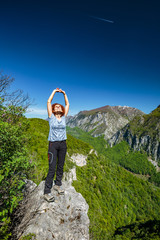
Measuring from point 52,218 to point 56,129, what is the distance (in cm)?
336

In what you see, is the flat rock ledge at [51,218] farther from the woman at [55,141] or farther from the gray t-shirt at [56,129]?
the gray t-shirt at [56,129]

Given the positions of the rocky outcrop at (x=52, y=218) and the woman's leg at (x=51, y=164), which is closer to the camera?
the rocky outcrop at (x=52, y=218)

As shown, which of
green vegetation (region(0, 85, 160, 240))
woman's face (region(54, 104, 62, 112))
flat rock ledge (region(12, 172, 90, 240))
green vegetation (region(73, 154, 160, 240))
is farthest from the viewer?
green vegetation (region(73, 154, 160, 240))

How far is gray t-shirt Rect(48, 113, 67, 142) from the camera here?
16.1 ft

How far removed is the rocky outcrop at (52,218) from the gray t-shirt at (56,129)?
8.65 ft

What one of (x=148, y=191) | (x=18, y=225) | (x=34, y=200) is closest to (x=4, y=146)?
(x=34, y=200)

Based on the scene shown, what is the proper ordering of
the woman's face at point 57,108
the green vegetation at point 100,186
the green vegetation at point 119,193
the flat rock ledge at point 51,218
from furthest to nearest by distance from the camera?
the green vegetation at point 119,193
the green vegetation at point 100,186
the woman's face at point 57,108
the flat rock ledge at point 51,218

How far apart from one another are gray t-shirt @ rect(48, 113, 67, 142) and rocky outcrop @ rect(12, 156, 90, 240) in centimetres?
264

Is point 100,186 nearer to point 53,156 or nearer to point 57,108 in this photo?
point 53,156

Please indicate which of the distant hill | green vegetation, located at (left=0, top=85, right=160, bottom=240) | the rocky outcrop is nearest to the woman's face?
green vegetation, located at (left=0, top=85, right=160, bottom=240)

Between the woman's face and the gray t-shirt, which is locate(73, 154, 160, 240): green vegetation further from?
the woman's face

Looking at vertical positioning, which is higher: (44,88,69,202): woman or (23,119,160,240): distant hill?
(44,88,69,202): woman

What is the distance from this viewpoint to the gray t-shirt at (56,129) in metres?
4.92

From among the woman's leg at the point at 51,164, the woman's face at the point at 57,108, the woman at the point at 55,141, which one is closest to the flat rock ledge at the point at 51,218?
the woman at the point at 55,141
